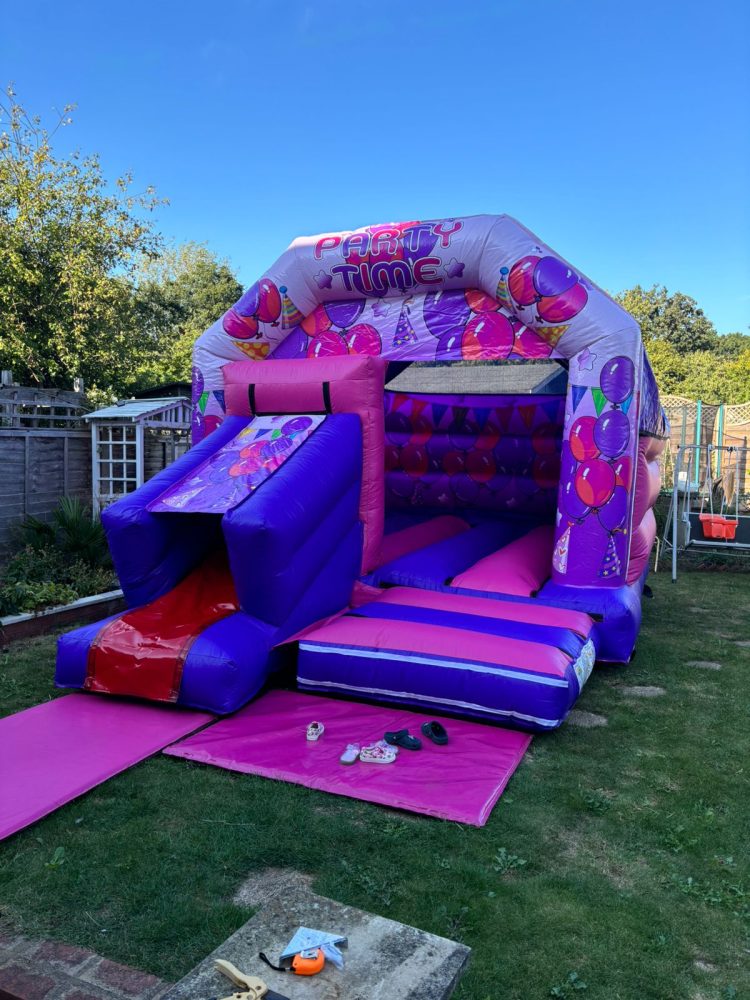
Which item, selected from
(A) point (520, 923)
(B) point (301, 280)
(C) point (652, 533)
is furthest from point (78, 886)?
(C) point (652, 533)

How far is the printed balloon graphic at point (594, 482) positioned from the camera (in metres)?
4.68

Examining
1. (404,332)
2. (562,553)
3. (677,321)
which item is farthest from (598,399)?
(677,321)

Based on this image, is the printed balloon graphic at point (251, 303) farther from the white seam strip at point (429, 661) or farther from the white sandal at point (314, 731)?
the white sandal at point (314, 731)

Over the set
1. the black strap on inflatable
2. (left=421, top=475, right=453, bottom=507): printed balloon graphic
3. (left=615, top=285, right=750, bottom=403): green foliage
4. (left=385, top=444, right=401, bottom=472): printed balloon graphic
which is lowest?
(left=421, top=475, right=453, bottom=507): printed balloon graphic

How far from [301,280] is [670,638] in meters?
3.85

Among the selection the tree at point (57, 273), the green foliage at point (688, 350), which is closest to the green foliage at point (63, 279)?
the tree at point (57, 273)

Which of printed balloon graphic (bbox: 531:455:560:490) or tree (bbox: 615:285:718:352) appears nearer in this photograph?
printed balloon graphic (bbox: 531:455:560:490)

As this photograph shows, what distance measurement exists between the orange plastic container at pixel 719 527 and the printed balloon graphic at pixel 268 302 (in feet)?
18.4

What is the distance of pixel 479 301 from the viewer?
4.95 metres

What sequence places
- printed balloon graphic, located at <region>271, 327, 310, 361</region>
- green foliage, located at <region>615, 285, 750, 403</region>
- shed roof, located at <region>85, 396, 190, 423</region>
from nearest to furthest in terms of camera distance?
printed balloon graphic, located at <region>271, 327, 310, 361</region>, shed roof, located at <region>85, 396, 190, 423</region>, green foliage, located at <region>615, 285, 750, 403</region>

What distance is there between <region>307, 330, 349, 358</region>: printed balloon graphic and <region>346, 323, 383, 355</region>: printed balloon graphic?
64 mm

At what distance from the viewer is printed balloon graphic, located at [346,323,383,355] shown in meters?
5.16

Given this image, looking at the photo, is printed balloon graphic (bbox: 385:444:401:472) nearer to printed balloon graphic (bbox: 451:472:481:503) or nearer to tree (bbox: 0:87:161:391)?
printed balloon graphic (bbox: 451:472:481:503)

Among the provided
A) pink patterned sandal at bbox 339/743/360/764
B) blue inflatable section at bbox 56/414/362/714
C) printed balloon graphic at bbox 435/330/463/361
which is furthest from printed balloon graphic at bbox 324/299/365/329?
pink patterned sandal at bbox 339/743/360/764
